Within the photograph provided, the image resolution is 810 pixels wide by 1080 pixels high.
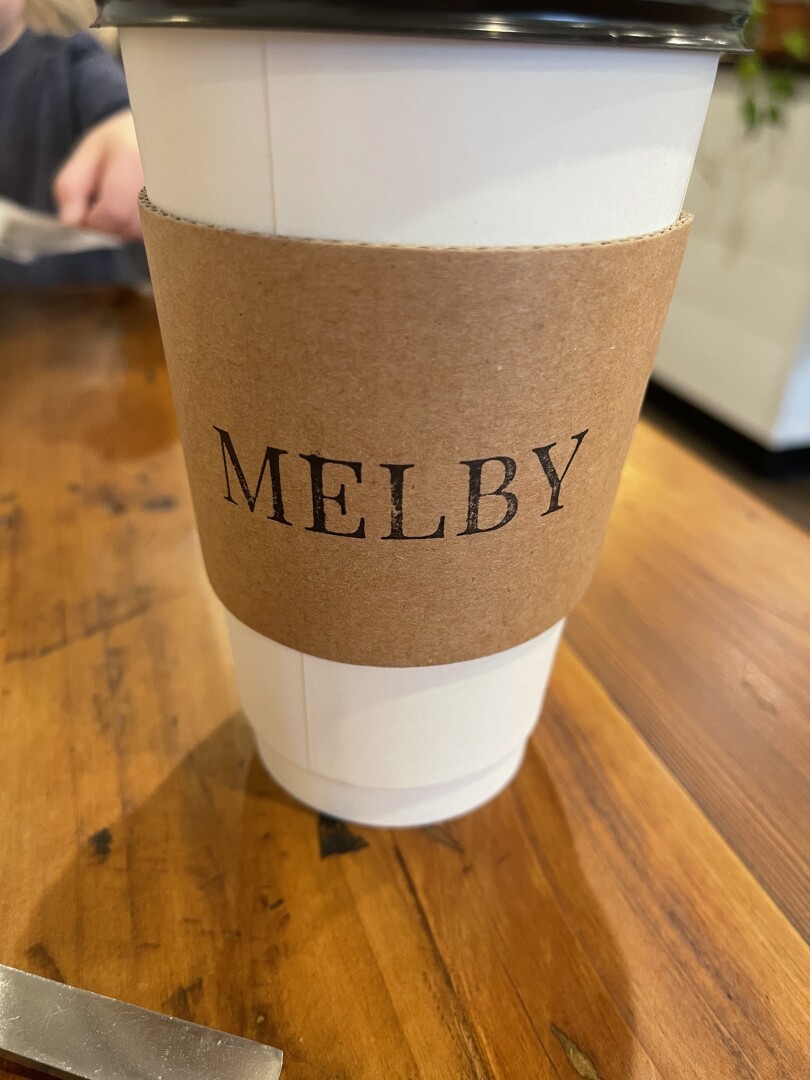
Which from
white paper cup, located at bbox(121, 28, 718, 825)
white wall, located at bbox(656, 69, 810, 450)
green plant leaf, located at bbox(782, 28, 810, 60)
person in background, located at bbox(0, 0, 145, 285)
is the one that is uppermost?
white paper cup, located at bbox(121, 28, 718, 825)

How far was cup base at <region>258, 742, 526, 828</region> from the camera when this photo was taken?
0.38 m

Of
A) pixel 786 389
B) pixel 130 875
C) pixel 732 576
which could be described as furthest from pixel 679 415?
pixel 130 875

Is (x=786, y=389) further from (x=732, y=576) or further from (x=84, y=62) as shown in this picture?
(x=84, y=62)

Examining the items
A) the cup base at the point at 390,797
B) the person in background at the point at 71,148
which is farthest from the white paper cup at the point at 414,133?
the person in background at the point at 71,148

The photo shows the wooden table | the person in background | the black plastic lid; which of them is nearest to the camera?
the black plastic lid

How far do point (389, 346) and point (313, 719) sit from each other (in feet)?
0.64

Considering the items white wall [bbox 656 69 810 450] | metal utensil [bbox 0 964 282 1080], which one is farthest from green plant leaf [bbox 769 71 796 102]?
metal utensil [bbox 0 964 282 1080]

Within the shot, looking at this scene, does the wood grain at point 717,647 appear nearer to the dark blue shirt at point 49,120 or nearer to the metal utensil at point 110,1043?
the metal utensil at point 110,1043

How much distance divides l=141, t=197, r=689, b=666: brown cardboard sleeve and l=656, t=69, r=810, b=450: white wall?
1.42m

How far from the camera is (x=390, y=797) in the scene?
0.38m

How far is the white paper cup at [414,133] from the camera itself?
7.8 inches

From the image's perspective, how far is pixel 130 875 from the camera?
0.35 m

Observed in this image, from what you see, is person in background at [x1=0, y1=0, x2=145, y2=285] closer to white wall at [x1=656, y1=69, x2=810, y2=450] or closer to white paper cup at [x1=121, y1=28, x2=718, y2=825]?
white paper cup at [x1=121, y1=28, x2=718, y2=825]

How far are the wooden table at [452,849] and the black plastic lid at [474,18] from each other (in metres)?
0.34
